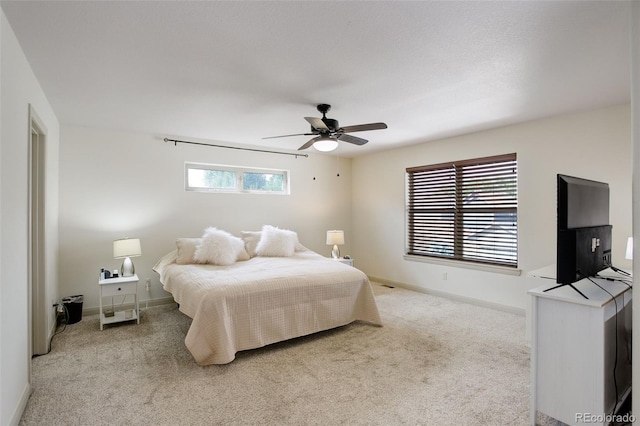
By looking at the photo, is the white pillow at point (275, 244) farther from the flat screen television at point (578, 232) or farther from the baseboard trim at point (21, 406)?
the flat screen television at point (578, 232)

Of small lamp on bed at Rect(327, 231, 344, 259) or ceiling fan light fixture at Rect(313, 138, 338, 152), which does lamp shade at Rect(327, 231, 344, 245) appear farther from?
ceiling fan light fixture at Rect(313, 138, 338, 152)

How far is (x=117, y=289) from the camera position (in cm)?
364

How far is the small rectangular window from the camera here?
16.0ft

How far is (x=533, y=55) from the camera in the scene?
2273 mm

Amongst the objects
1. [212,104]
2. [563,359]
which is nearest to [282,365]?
[563,359]

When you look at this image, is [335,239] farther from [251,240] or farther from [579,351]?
[579,351]

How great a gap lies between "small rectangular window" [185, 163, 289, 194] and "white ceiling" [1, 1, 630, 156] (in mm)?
1255

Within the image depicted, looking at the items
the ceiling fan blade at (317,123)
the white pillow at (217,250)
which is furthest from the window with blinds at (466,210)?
the white pillow at (217,250)

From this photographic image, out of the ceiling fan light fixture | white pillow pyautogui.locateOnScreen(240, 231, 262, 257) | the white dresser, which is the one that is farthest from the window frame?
the white dresser

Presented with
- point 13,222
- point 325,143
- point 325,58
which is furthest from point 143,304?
point 325,58

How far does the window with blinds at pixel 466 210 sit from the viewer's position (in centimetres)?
416

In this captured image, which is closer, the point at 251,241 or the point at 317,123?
the point at 317,123

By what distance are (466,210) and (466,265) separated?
758mm

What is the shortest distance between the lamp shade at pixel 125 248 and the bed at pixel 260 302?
432 millimetres
